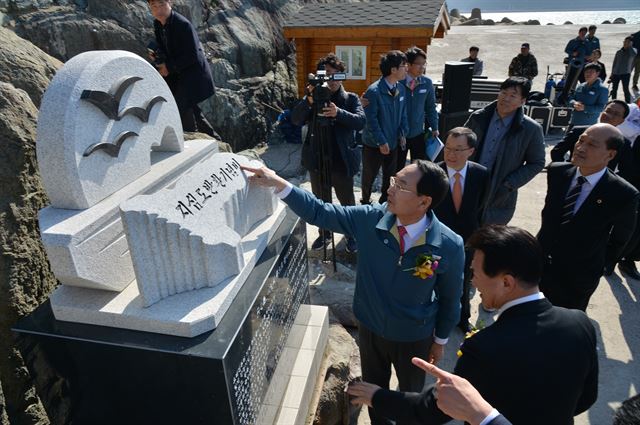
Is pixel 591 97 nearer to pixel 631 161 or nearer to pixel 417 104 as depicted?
pixel 631 161

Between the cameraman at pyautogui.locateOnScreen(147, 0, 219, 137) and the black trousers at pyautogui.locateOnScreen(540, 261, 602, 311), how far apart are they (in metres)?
3.63

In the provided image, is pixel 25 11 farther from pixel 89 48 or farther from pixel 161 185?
pixel 161 185

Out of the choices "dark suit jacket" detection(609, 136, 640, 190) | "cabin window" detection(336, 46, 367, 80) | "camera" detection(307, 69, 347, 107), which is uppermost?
"camera" detection(307, 69, 347, 107)

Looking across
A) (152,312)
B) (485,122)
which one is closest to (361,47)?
(485,122)

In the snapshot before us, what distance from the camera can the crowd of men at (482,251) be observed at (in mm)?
1679

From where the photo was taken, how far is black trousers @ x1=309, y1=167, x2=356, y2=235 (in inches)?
181

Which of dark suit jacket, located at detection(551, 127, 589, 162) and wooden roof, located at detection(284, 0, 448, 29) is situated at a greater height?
wooden roof, located at detection(284, 0, 448, 29)

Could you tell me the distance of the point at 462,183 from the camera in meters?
3.38

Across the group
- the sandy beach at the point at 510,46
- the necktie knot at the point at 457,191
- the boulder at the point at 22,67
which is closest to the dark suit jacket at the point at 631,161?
the necktie knot at the point at 457,191

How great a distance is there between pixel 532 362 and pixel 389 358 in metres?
1.25

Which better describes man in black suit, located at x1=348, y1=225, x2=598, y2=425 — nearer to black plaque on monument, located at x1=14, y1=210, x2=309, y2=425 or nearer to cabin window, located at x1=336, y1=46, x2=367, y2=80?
black plaque on monument, located at x1=14, y1=210, x2=309, y2=425

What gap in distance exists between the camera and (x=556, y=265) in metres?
3.35

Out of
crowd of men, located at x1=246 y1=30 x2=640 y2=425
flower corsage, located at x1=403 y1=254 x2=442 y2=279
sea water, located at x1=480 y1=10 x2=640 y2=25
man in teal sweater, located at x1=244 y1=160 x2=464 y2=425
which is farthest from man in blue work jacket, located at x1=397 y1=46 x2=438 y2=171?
sea water, located at x1=480 y1=10 x2=640 y2=25

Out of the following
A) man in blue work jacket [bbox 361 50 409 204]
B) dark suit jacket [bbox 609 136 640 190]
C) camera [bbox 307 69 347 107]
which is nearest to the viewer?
camera [bbox 307 69 347 107]
